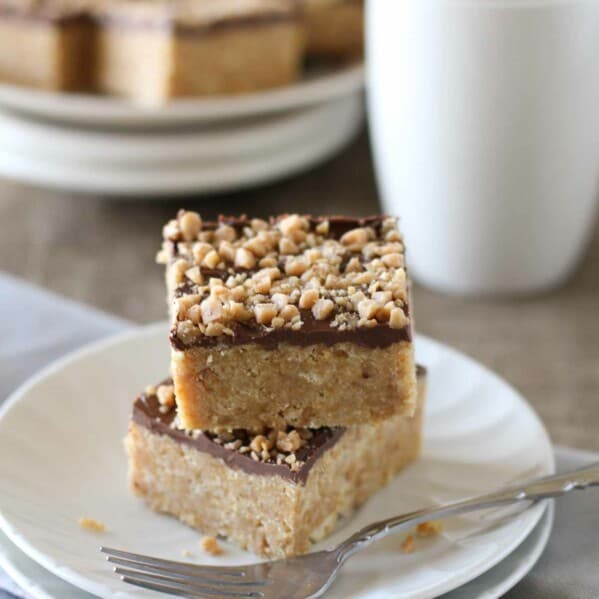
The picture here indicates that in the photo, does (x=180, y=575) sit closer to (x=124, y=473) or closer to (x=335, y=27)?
(x=124, y=473)

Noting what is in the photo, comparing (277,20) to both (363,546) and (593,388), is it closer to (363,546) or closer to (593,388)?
(593,388)

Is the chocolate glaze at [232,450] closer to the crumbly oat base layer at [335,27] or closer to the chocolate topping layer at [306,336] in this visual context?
the chocolate topping layer at [306,336]

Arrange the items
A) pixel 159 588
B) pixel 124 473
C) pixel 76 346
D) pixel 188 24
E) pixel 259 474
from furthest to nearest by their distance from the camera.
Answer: pixel 188 24 → pixel 76 346 → pixel 124 473 → pixel 259 474 → pixel 159 588

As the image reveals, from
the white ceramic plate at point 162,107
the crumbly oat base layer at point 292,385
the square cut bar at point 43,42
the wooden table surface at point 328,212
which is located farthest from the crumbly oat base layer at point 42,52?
the crumbly oat base layer at point 292,385

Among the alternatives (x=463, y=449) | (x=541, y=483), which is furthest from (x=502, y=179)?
(x=541, y=483)

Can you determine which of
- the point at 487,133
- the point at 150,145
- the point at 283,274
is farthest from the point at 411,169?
the point at 283,274
